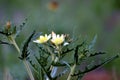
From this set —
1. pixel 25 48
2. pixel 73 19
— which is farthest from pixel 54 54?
pixel 73 19

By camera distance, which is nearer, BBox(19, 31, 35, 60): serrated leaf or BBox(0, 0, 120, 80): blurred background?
BBox(19, 31, 35, 60): serrated leaf

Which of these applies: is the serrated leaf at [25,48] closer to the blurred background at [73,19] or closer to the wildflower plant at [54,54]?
the wildflower plant at [54,54]

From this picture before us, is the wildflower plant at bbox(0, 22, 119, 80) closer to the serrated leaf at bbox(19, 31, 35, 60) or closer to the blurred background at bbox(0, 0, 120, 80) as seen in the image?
the serrated leaf at bbox(19, 31, 35, 60)

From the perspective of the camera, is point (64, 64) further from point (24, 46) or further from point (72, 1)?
point (72, 1)

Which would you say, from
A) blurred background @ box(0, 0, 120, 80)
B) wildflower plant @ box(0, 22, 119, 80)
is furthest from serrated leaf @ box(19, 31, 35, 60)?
blurred background @ box(0, 0, 120, 80)

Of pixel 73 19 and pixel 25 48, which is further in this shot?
pixel 73 19

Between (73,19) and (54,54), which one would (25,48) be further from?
(73,19)

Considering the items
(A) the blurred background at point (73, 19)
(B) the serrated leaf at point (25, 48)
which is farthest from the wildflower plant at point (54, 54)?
(A) the blurred background at point (73, 19)

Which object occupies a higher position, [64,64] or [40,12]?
[64,64]

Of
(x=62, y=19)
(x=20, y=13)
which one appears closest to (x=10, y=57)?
(x=62, y=19)
